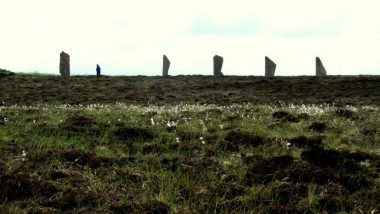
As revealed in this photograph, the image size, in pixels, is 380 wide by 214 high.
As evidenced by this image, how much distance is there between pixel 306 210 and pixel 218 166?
2.47 meters

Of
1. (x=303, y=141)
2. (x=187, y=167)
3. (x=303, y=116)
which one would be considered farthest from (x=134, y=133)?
(x=303, y=116)

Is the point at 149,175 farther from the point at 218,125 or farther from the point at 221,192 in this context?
the point at 218,125

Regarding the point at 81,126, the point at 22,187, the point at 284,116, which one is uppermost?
the point at 284,116

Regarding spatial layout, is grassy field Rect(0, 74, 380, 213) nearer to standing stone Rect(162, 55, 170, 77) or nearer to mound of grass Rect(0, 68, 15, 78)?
mound of grass Rect(0, 68, 15, 78)

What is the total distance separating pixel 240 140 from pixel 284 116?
4.60 meters

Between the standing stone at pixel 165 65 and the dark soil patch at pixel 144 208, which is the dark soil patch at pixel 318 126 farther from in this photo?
the standing stone at pixel 165 65

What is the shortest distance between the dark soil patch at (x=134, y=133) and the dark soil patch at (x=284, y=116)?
15.4 ft

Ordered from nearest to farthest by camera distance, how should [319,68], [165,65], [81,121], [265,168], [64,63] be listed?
[265,168]
[81,121]
[319,68]
[64,63]
[165,65]

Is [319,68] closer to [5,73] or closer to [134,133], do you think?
[5,73]

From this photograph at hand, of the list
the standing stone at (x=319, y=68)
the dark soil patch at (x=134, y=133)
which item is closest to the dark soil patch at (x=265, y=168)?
the dark soil patch at (x=134, y=133)

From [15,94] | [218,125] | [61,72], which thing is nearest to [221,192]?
[218,125]

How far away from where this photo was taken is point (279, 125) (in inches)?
579

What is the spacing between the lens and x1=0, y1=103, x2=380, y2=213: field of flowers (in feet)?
25.7

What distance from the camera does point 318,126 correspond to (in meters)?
14.3
